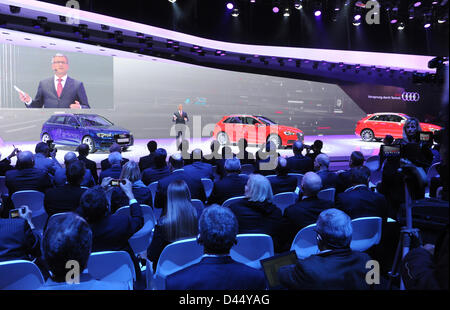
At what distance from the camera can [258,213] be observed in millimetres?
3148

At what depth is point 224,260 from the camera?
1868 mm

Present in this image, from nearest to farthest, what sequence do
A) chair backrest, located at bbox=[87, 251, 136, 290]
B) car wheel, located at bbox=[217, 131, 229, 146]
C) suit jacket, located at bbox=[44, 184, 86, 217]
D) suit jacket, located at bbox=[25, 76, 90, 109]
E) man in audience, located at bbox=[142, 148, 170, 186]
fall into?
chair backrest, located at bbox=[87, 251, 136, 290] < suit jacket, located at bbox=[44, 184, 86, 217] < man in audience, located at bbox=[142, 148, 170, 186] < suit jacket, located at bbox=[25, 76, 90, 109] < car wheel, located at bbox=[217, 131, 229, 146]

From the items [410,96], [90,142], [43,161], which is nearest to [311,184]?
[43,161]

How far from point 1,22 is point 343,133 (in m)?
16.4

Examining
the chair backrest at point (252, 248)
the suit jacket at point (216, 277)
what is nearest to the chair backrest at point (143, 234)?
the chair backrest at point (252, 248)

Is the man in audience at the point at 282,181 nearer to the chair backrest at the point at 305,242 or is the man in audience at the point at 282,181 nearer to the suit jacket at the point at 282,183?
the suit jacket at the point at 282,183

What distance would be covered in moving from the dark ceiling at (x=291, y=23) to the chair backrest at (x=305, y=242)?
915 centimetres

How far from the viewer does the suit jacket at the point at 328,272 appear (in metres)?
1.78

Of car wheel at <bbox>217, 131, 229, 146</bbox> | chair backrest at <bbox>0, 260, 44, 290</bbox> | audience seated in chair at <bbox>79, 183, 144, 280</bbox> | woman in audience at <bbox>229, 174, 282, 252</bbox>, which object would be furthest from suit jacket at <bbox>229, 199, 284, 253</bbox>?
car wheel at <bbox>217, 131, 229, 146</bbox>

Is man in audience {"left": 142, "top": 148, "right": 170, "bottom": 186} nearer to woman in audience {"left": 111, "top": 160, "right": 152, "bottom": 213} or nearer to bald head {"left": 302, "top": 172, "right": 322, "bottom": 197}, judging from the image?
woman in audience {"left": 111, "top": 160, "right": 152, "bottom": 213}

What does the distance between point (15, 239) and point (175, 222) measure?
112 centimetres

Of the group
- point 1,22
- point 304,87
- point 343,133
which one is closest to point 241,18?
point 304,87

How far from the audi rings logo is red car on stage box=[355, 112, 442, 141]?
17.4 ft

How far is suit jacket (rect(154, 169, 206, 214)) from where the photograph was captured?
13.4 ft
